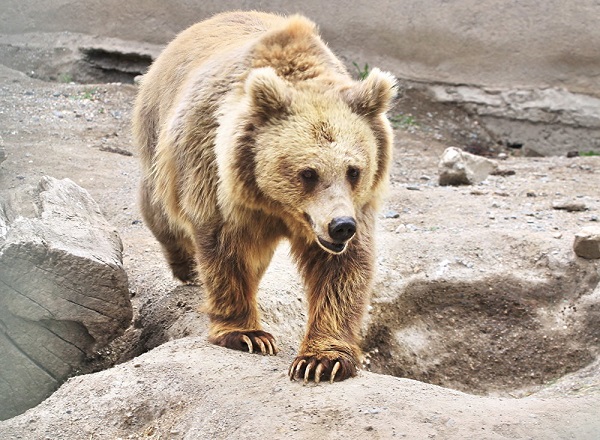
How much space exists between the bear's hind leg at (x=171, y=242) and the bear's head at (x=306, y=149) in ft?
4.27

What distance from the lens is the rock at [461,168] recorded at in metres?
7.54

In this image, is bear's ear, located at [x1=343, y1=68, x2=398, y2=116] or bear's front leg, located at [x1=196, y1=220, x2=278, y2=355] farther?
bear's front leg, located at [x1=196, y1=220, x2=278, y2=355]

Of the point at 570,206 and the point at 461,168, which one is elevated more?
the point at 570,206

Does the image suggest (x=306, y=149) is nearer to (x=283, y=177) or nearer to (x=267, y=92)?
(x=283, y=177)

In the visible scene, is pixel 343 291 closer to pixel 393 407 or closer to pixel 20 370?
pixel 393 407

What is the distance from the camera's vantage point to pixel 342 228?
11.4ft

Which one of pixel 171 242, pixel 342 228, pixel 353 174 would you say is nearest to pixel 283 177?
pixel 353 174

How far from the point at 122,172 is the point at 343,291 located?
3911mm

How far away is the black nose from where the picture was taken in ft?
11.4

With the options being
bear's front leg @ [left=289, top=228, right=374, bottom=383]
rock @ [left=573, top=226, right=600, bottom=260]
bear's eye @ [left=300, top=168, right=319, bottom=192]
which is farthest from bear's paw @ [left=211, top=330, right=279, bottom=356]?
rock @ [left=573, top=226, right=600, bottom=260]

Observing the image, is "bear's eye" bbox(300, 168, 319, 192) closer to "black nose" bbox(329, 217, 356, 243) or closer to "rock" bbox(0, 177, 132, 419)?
"black nose" bbox(329, 217, 356, 243)

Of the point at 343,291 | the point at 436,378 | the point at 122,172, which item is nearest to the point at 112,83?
→ the point at 122,172

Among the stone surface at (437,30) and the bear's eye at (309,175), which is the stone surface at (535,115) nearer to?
the stone surface at (437,30)

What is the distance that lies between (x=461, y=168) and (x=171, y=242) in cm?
324
